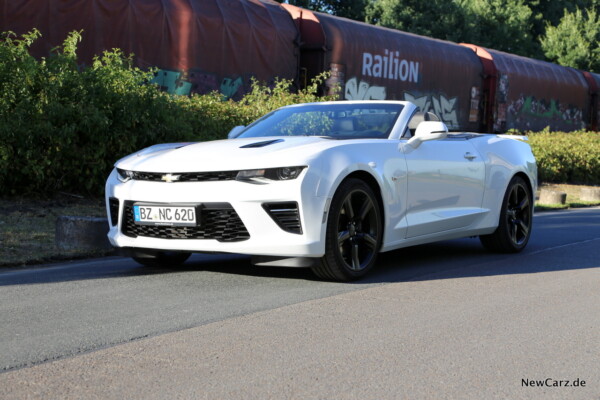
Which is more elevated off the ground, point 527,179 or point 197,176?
point 197,176

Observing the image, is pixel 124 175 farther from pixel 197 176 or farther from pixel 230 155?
pixel 230 155

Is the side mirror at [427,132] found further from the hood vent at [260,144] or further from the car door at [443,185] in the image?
the hood vent at [260,144]

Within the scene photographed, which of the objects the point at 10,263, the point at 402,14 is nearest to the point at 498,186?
the point at 10,263

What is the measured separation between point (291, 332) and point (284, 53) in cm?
1392

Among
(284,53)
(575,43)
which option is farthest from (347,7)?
(284,53)

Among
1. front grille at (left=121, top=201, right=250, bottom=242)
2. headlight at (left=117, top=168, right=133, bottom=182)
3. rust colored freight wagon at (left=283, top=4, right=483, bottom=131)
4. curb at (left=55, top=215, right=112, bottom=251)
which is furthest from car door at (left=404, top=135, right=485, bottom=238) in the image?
rust colored freight wagon at (left=283, top=4, right=483, bottom=131)

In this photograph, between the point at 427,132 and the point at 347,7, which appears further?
the point at 347,7

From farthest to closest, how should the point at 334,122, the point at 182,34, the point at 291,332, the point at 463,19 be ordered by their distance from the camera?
the point at 463,19 < the point at 182,34 < the point at 334,122 < the point at 291,332

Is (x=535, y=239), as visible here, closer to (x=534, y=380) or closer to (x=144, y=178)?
(x=144, y=178)

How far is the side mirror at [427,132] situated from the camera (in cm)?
694

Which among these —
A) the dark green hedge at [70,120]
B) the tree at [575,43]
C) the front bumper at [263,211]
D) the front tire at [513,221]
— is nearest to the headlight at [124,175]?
the front bumper at [263,211]

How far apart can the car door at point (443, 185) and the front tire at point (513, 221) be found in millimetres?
533

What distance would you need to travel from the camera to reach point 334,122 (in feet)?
23.7

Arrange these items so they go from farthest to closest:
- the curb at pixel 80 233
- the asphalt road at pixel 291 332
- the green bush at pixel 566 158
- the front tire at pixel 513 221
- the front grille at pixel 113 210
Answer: the green bush at pixel 566 158 → the front tire at pixel 513 221 → the curb at pixel 80 233 → the front grille at pixel 113 210 → the asphalt road at pixel 291 332
